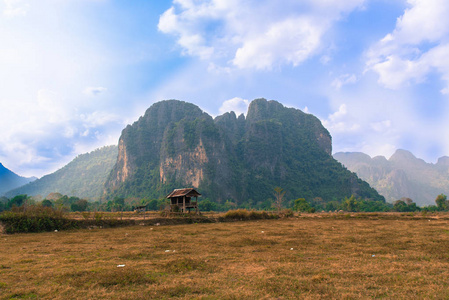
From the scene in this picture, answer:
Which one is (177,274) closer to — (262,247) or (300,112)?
(262,247)

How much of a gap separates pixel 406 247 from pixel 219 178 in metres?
113

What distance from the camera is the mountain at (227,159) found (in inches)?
4926

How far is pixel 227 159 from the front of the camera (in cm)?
13362

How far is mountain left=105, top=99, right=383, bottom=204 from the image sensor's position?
411ft

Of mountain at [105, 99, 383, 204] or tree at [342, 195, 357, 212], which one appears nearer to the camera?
tree at [342, 195, 357, 212]

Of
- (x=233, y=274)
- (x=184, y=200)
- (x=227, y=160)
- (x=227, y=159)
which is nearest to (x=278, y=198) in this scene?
(x=184, y=200)

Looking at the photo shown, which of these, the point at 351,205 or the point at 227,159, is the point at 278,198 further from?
the point at 227,159

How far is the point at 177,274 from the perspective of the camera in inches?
287

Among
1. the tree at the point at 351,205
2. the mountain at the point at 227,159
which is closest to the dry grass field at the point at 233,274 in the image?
the tree at the point at 351,205

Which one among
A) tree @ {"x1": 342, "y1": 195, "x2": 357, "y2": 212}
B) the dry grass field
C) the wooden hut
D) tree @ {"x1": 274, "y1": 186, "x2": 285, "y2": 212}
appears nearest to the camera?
the dry grass field

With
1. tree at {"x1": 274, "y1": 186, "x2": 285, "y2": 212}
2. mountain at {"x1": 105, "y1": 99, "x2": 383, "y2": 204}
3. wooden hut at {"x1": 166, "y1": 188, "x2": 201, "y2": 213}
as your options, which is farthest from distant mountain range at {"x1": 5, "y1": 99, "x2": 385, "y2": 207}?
wooden hut at {"x1": 166, "y1": 188, "x2": 201, "y2": 213}

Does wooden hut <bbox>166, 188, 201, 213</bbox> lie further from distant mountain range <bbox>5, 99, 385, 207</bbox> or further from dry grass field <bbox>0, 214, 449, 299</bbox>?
distant mountain range <bbox>5, 99, 385, 207</bbox>

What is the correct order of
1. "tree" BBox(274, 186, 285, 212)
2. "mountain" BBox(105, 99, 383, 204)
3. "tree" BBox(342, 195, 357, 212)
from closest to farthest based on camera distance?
"tree" BBox(274, 186, 285, 212), "tree" BBox(342, 195, 357, 212), "mountain" BBox(105, 99, 383, 204)

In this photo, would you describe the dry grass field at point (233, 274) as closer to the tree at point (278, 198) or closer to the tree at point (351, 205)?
the tree at point (278, 198)
